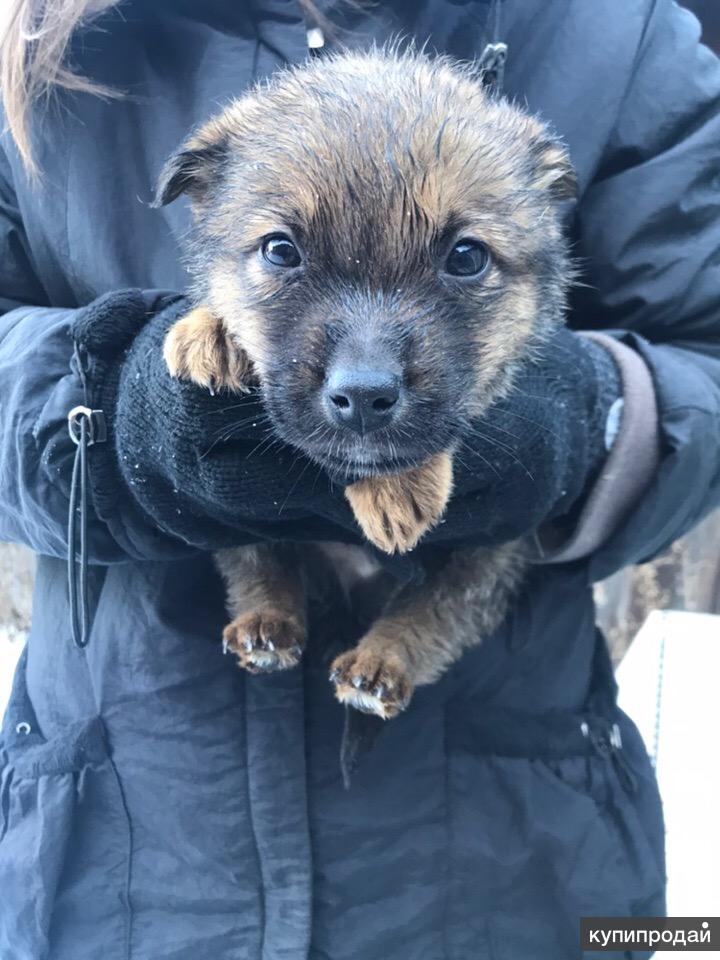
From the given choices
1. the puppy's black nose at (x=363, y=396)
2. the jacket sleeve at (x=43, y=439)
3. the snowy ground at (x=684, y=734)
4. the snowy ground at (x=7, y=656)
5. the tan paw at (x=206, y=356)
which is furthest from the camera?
the snowy ground at (x=7, y=656)

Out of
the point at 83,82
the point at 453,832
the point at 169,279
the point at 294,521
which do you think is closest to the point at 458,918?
the point at 453,832

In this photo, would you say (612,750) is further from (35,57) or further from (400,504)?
(35,57)

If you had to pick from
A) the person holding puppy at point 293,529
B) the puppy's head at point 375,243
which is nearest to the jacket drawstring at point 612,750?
the person holding puppy at point 293,529

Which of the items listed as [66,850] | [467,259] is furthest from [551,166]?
[66,850]

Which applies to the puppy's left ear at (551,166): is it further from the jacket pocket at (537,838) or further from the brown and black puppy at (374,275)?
the jacket pocket at (537,838)

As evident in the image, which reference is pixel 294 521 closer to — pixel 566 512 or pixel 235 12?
pixel 566 512
